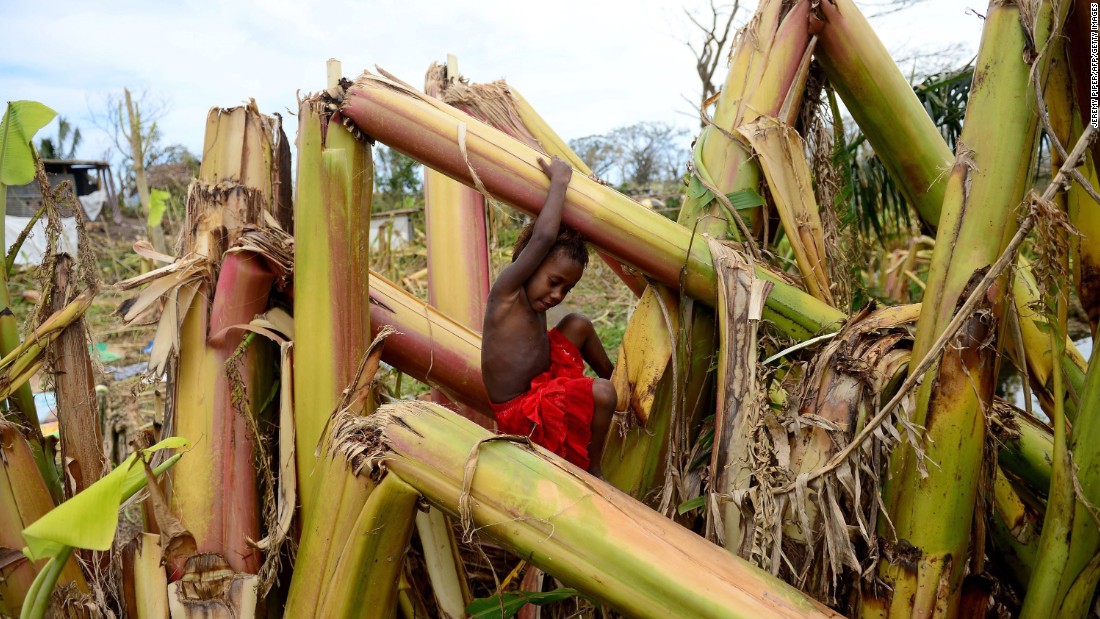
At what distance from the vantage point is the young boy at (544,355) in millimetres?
1562

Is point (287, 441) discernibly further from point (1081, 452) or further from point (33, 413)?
point (1081, 452)

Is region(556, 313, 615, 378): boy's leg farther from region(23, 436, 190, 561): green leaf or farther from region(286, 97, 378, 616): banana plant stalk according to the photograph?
region(23, 436, 190, 561): green leaf

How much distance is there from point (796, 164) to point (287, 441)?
1.24m

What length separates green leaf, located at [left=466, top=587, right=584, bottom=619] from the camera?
1445 millimetres

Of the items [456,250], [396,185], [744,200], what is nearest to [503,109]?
[456,250]

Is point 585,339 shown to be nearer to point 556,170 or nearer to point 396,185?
point 556,170

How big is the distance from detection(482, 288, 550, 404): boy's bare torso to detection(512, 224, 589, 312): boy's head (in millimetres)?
33

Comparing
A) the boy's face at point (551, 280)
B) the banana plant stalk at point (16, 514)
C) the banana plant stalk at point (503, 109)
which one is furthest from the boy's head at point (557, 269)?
the banana plant stalk at point (16, 514)

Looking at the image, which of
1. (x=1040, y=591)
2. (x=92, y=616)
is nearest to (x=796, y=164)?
(x=1040, y=591)

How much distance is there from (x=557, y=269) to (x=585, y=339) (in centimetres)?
32

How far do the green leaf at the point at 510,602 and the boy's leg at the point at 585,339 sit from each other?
22.5 inches

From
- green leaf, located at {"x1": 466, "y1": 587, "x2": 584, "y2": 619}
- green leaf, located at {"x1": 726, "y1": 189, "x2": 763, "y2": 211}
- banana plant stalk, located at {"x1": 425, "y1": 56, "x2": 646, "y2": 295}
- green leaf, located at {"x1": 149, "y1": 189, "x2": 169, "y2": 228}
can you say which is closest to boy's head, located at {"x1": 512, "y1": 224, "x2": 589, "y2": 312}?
green leaf, located at {"x1": 726, "y1": 189, "x2": 763, "y2": 211}

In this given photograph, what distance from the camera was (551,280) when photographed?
1.66m

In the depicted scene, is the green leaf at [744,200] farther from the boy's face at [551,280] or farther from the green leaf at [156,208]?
the green leaf at [156,208]
